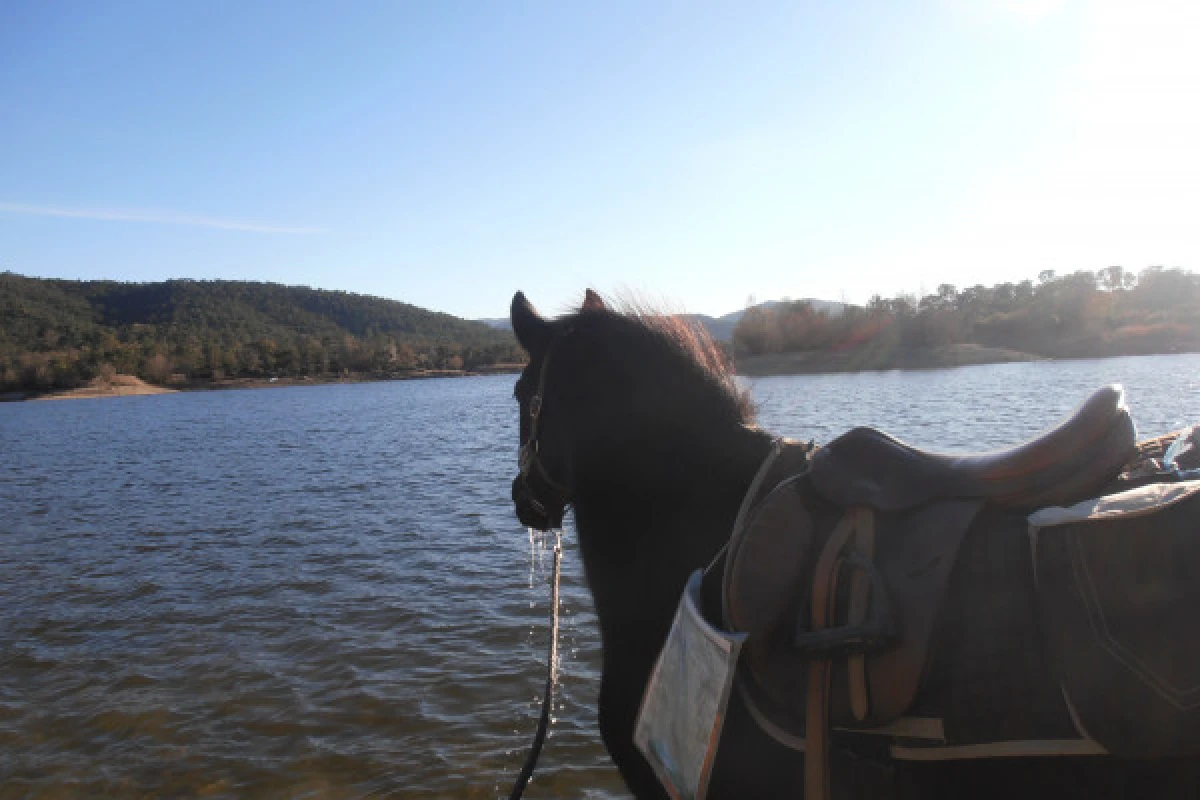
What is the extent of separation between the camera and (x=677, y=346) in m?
2.30

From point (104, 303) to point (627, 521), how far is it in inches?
6728

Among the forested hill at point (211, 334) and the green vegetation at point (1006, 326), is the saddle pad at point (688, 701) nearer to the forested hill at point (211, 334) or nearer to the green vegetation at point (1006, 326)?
the green vegetation at point (1006, 326)

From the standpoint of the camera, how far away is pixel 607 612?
7.48 ft

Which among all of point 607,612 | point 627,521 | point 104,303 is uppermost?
point 104,303

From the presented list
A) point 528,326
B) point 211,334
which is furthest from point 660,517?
point 211,334

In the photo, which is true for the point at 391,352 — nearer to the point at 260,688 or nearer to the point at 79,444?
the point at 79,444

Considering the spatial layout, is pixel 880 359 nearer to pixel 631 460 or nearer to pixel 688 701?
pixel 631 460

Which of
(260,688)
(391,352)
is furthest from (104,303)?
(260,688)

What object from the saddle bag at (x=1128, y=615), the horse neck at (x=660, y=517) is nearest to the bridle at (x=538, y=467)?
the horse neck at (x=660, y=517)

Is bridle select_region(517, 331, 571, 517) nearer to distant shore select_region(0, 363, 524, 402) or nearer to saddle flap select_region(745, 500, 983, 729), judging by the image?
saddle flap select_region(745, 500, 983, 729)

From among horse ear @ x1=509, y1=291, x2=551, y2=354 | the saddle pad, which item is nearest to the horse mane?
horse ear @ x1=509, y1=291, x2=551, y2=354

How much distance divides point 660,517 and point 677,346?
1.86 ft

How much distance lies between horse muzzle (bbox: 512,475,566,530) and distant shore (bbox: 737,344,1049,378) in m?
55.2

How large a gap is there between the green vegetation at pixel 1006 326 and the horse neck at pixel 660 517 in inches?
2172
